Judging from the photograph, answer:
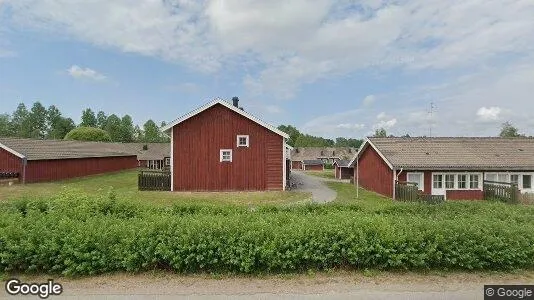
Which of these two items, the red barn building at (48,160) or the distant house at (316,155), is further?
the distant house at (316,155)

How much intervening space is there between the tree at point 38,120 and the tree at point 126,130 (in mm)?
22790

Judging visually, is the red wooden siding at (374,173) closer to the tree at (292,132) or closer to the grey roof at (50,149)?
the grey roof at (50,149)

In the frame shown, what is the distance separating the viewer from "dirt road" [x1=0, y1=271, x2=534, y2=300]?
5379mm

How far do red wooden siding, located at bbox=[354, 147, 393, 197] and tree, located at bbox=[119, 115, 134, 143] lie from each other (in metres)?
97.4

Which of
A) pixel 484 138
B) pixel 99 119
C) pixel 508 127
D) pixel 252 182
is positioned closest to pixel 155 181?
pixel 252 182

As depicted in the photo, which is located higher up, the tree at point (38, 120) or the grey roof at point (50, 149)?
the tree at point (38, 120)

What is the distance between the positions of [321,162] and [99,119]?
8950 cm

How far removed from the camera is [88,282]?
5797 mm

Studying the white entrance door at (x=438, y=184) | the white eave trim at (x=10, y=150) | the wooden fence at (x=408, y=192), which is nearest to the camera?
the wooden fence at (x=408, y=192)

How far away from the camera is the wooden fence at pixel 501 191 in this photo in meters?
19.4

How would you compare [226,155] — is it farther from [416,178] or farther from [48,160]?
[48,160]

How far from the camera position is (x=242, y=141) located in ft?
74.8

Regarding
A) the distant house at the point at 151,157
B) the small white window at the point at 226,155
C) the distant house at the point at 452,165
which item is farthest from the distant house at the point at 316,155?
the small white window at the point at 226,155

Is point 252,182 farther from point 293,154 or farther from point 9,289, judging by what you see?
point 293,154
